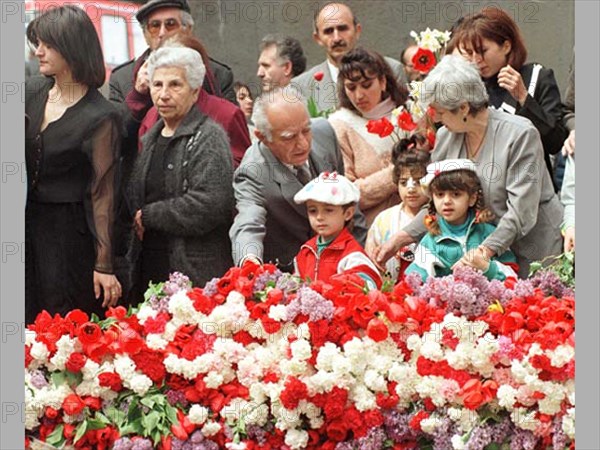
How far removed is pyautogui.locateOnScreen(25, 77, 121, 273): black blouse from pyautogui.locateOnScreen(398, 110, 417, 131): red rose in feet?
3.34

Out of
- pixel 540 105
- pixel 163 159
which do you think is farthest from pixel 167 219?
pixel 540 105

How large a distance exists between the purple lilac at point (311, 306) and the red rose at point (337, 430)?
0.32 meters

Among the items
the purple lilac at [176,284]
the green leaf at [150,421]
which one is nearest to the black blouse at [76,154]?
the purple lilac at [176,284]

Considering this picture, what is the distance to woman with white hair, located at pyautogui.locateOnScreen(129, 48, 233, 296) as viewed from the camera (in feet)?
19.9

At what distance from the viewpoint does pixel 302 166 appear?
6008mm

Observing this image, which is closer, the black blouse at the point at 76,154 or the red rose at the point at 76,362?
the red rose at the point at 76,362

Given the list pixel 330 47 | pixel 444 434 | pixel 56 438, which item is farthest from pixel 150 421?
pixel 330 47

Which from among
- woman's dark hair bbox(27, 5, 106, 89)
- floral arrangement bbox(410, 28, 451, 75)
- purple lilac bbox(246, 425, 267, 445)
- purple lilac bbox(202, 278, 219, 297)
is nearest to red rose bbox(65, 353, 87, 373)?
purple lilac bbox(202, 278, 219, 297)

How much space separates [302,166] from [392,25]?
1.28 m

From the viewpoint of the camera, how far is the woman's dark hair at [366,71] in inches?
240

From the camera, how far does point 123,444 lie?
16.6ft

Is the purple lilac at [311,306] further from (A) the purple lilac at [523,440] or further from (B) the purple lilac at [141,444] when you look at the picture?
(A) the purple lilac at [523,440]

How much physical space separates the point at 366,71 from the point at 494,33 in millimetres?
464

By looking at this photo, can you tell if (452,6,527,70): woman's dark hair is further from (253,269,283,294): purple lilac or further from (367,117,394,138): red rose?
(253,269,283,294): purple lilac
